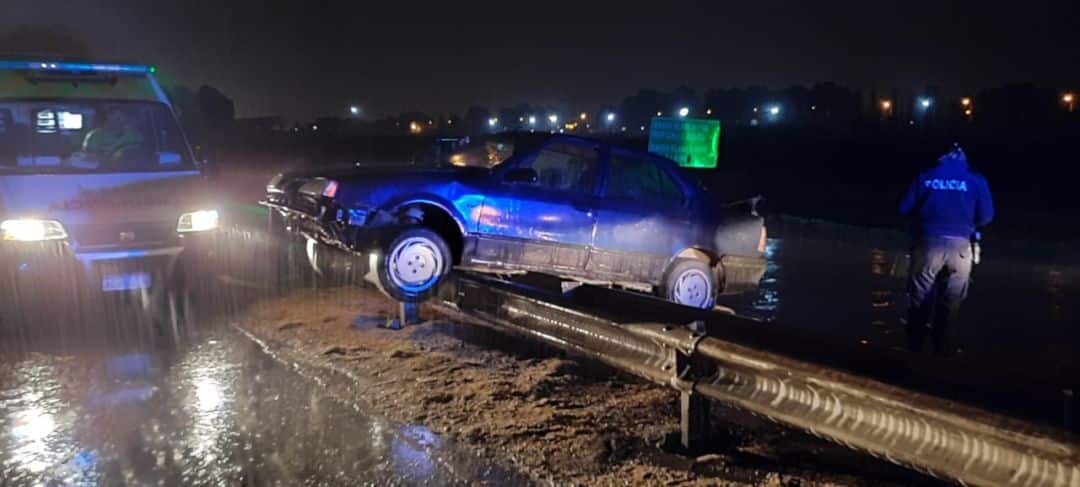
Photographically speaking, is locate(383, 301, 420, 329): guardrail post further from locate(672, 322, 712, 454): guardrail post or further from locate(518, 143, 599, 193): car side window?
locate(672, 322, 712, 454): guardrail post

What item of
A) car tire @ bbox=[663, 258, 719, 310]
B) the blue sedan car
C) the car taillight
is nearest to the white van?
the blue sedan car

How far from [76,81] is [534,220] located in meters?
5.06

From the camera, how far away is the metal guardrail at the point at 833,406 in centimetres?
309

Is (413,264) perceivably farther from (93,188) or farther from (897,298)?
(897,298)

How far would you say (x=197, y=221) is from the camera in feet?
27.9

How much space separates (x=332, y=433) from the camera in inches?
190

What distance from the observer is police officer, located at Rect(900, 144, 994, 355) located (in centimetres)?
702

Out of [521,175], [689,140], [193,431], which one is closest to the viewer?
[193,431]

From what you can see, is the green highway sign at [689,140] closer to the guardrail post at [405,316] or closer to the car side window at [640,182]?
the car side window at [640,182]

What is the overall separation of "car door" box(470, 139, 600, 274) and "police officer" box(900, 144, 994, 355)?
2.83m

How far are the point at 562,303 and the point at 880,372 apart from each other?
7.11 ft

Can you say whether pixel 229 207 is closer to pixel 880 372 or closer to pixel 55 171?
pixel 55 171

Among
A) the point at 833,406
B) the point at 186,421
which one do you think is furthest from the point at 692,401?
the point at 186,421

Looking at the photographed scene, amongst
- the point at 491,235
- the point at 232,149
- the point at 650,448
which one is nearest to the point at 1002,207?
the point at 491,235
